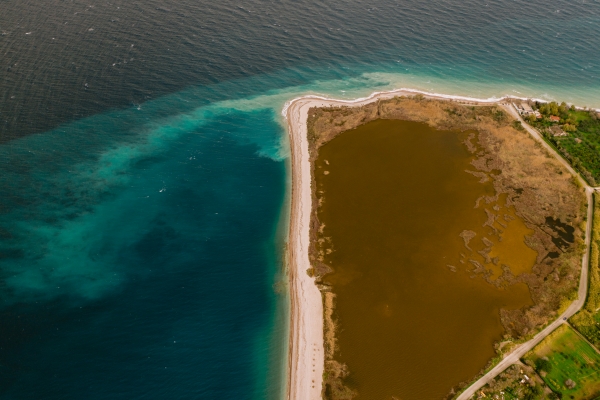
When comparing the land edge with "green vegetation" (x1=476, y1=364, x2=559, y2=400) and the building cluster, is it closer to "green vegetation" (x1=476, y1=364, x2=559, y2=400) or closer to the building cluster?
"green vegetation" (x1=476, y1=364, x2=559, y2=400)

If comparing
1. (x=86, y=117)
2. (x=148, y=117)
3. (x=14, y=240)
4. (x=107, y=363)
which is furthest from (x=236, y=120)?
(x=107, y=363)

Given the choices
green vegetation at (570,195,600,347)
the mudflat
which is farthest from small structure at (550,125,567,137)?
green vegetation at (570,195,600,347)

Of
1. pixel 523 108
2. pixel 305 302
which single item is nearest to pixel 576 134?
pixel 523 108

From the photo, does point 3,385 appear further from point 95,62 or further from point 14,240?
point 95,62

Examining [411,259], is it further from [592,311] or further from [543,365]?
[592,311]

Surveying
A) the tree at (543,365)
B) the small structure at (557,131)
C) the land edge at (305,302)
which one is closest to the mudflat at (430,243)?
the land edge at (305,302)

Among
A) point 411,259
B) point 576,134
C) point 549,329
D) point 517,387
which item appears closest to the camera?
point 517,387

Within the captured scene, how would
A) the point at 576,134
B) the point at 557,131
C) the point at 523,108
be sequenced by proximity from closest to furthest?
the point at 576,134 → the point at 557,131 → the point at 523,108
